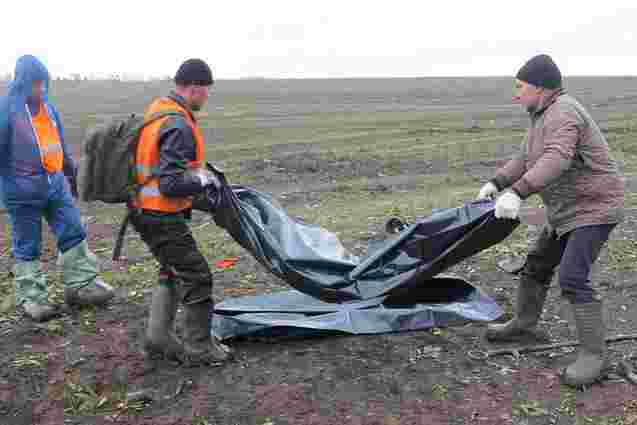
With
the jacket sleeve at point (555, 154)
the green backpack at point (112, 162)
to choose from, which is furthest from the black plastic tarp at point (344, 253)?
the jacket sleeve at point (555, 154)

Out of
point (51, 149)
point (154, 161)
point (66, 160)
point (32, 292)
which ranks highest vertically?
point (154, 161)

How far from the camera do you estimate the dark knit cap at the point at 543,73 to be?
4.46m

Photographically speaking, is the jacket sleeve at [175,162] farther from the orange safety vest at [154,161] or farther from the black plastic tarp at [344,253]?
the black plastic tarp at [344,253]

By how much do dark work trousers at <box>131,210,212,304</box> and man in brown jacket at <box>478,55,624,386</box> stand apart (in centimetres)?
208

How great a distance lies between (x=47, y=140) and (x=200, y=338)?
2310 mm

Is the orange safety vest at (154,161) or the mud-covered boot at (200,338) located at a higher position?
the orange safety vest at (154,161)

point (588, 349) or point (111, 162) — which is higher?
point (111, 162)

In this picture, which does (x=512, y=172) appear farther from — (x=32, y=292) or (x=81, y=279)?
(x=32, y=292)

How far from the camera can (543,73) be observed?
176 inches

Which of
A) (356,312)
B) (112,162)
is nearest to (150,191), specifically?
(112,162)

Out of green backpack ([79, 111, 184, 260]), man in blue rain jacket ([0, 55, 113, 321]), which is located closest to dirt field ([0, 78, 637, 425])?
man in blue rain jacket ([0, 55, 113, 321])

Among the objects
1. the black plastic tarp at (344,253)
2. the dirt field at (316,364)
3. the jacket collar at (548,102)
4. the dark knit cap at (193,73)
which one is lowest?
the dirt field at (316,364)

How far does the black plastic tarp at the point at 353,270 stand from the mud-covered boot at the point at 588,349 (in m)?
0.87

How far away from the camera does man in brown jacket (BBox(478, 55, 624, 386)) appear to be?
4.34 metres
